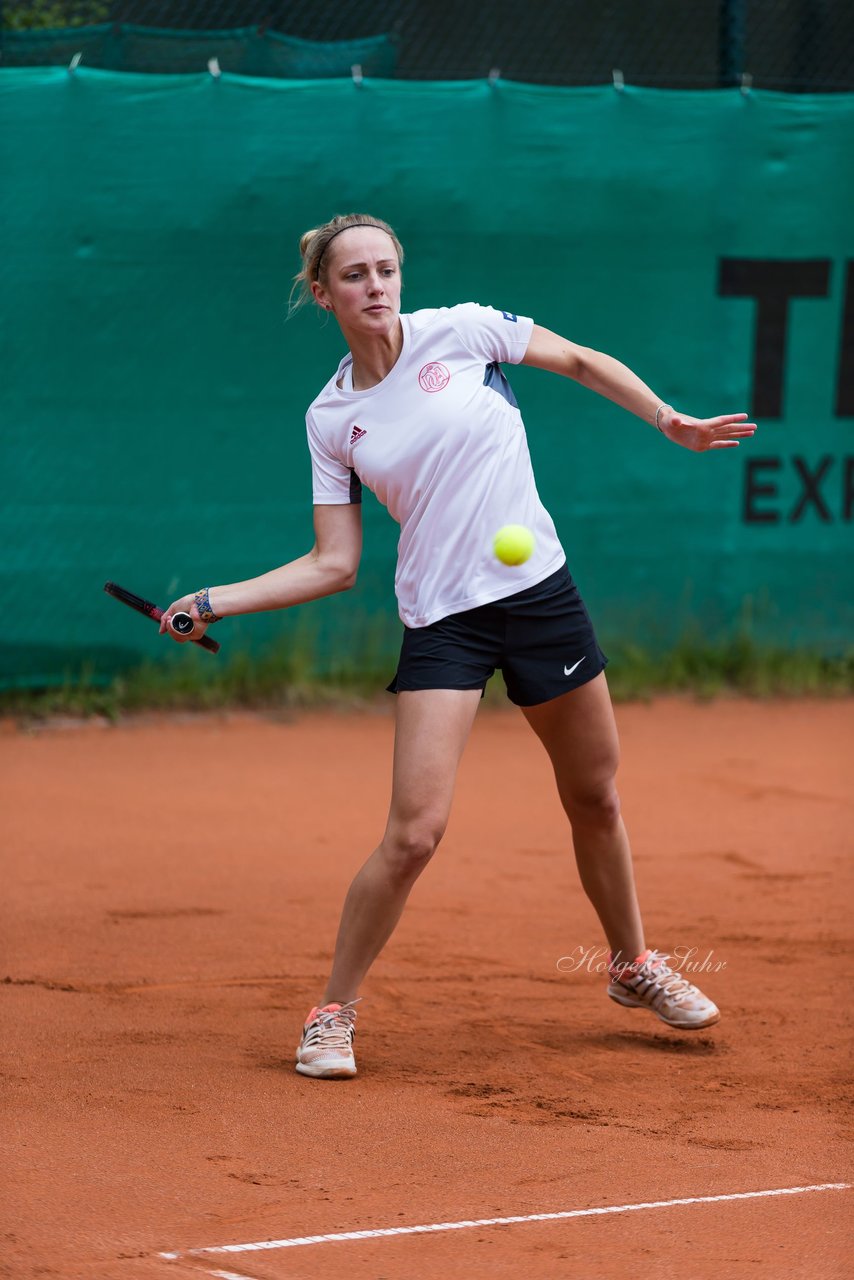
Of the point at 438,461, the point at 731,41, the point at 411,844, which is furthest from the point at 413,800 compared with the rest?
the point at 731,41

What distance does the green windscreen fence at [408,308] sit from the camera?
671 cm

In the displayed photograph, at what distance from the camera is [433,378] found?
3465mm

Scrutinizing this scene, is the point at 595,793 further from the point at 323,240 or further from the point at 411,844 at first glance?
the point at 323,240

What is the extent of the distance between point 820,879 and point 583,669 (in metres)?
1.94

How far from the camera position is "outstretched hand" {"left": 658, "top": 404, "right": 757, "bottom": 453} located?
3459 mm

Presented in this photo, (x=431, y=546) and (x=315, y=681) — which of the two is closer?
(x=431, y=546)

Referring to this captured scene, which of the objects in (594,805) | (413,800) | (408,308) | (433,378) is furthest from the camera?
(408,308)

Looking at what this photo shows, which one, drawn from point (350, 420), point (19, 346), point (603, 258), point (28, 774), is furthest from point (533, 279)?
point (350, 420)

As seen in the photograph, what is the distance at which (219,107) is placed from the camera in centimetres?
677

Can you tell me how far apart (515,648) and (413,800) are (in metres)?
0.40

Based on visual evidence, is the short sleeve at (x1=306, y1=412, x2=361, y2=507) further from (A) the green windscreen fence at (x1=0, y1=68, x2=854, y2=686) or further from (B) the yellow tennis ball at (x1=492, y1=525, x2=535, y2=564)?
(A) the green windscreen fence at (x1=0, y1=68, x2=854, y2=686)

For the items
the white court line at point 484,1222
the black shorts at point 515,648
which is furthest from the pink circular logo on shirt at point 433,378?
the white court line at point 484,1222

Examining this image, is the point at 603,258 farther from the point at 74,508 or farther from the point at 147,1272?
the point at 147,1272

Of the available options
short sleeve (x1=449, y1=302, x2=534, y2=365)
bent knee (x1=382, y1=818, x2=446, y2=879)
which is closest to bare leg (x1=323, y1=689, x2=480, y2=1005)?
bent knee (x1=382, y1=818, x2=446, y2=879)
